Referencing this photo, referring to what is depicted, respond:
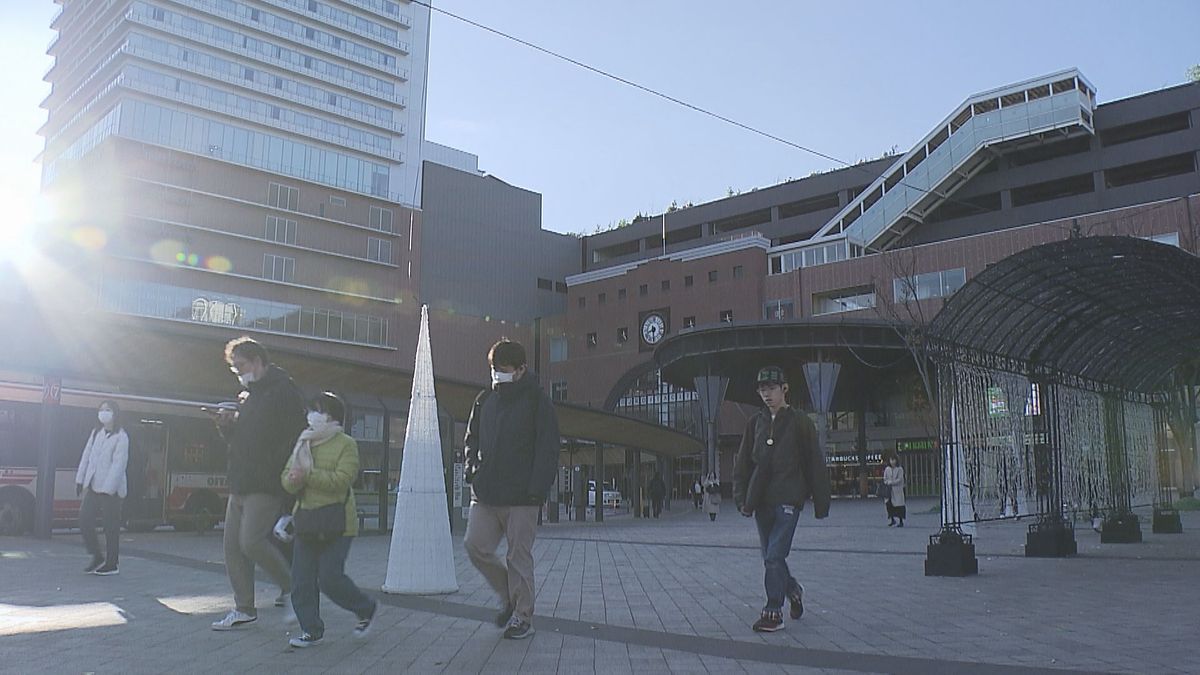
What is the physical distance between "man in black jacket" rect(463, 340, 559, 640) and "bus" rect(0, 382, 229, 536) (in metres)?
12.8

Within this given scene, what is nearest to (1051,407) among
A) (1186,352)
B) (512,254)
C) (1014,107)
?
(1186,352)

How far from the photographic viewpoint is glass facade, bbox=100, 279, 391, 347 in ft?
187

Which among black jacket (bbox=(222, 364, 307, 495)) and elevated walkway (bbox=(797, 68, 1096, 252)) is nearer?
black jacket (bbox=(222, 364, 307, 495))

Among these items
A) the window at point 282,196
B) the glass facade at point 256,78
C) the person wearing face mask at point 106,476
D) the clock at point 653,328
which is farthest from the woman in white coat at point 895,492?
the glass facade at point 256,78

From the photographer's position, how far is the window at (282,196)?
2534 inches

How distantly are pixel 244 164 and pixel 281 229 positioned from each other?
4851 millimetres

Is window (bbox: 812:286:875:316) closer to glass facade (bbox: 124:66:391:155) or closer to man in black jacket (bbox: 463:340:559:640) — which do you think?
glass facade (bbox: 124:66:391:155)

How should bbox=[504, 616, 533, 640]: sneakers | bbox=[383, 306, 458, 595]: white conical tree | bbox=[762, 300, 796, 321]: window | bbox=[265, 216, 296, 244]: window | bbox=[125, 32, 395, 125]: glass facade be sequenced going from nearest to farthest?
1. bbox=[504, 616, 533, 640]: sneakers
2. bbox=[383, 306, 458, 595]: white conical tree
3. bbox=[762, 300, 796, 321]: window
4. bbox=[265, 216, 296, 244]: window
5. bbox=[125, 32, 395, 125]: glass facade

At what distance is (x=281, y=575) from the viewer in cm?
636

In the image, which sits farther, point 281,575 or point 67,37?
point 67,37

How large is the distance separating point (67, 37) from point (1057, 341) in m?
85.3

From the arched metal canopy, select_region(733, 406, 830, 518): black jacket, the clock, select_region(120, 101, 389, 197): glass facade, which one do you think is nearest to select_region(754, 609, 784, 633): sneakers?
select_region(733, 406, 830, 518): black jacket

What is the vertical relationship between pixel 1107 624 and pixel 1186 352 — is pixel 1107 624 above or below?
below

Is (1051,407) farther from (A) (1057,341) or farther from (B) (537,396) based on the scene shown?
(B) (537,396)
